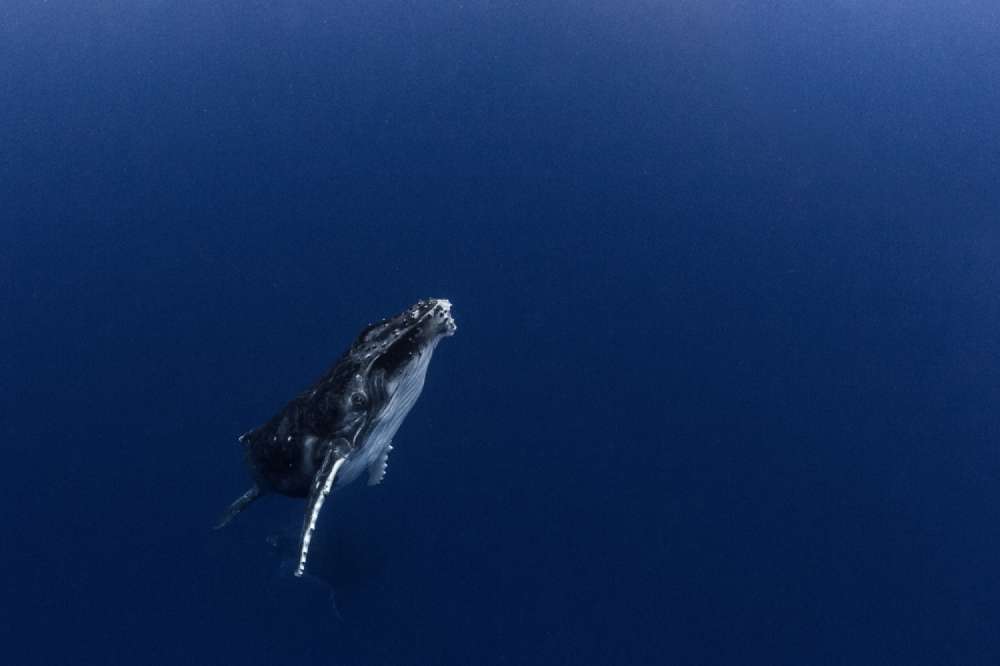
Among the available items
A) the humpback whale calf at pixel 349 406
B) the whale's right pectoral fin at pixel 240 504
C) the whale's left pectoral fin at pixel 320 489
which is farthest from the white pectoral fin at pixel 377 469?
the whale's right pectoral fin at pixel 240 504

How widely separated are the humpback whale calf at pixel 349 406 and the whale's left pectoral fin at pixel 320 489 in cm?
2

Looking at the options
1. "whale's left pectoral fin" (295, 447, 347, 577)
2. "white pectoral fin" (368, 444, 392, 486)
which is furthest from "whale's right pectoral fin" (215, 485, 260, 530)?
"white pectoral fin" (368, 444, 392, 486)

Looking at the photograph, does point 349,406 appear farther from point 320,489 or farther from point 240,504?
point 240,504

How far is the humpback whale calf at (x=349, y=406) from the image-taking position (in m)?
14.0

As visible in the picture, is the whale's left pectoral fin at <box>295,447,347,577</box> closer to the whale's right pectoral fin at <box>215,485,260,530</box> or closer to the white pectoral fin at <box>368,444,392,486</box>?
the whale's right pectoral fin at <box>215,485,260,530</box>

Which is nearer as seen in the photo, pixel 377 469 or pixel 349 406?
pixel 349 406

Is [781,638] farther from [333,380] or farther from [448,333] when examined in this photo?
[333,380]

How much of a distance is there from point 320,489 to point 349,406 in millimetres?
1645

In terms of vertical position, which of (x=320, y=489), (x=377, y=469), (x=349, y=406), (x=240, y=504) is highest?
(x=349, y=406)

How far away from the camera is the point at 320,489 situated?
13656mm

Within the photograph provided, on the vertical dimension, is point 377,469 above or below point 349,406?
below

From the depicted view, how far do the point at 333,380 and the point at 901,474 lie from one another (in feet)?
48.7

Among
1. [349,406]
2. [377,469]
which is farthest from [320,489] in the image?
[377,469]

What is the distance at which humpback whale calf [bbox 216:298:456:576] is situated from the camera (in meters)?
Answer: 14.0
